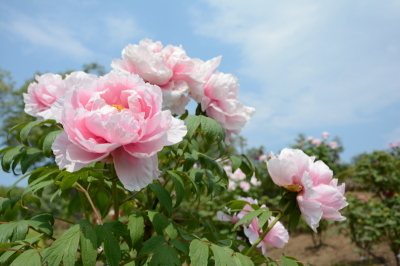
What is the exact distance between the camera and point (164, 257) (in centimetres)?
108

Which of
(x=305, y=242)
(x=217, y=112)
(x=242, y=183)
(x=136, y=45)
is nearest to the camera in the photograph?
(x=136, y=45)

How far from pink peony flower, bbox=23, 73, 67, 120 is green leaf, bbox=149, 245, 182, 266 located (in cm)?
86

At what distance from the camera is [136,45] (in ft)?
5.09

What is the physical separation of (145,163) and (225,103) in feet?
2.36

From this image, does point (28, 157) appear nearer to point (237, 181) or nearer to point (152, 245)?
point (152, 245)

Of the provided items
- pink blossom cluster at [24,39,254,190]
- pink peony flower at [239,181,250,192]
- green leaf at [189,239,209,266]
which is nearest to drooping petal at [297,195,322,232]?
green leaf at [189,239,209,266]

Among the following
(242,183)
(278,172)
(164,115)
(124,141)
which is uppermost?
(242,183)

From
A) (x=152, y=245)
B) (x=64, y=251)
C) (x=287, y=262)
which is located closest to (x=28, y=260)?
(x=64, y=251)

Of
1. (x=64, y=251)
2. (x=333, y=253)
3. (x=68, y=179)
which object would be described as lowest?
(x=64, y=251)

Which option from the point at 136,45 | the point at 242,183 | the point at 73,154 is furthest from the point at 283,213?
the point at 242,183

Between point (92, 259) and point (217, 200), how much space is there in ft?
16.1

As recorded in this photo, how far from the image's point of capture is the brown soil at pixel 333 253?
568cm

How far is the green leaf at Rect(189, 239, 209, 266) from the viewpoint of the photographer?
3.50 ft

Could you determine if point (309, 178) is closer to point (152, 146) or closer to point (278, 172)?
point (278, 172)
